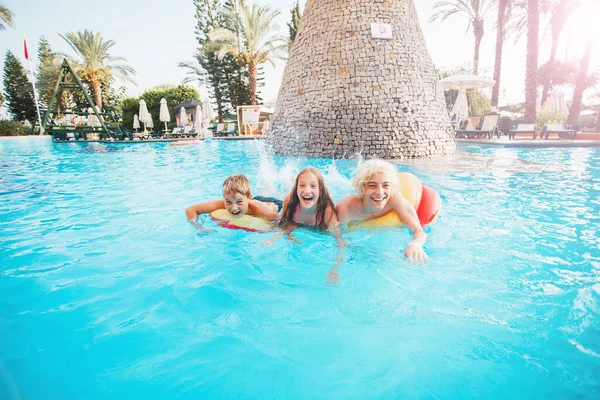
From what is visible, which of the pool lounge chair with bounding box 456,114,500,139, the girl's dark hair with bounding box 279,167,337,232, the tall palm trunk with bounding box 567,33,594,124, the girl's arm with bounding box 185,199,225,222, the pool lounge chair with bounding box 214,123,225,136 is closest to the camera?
the girl's dark hair with bounding box 279,167,337,232

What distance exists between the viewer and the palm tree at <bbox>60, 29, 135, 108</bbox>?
86.7ft

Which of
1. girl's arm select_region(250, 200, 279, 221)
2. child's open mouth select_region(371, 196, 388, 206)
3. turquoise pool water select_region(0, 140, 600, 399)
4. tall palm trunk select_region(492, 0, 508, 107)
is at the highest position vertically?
tall palm trunk select_region(492, 0, 508, 107)

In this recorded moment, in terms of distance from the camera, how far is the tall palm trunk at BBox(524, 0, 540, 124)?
13320 millimetres

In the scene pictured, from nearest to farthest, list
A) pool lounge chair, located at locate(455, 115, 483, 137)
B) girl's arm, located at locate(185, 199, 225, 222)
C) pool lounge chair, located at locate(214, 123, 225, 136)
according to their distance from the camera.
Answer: girl's arm, located at locate(185, 199, 225, 222)
pool lounge chair, located at locate(455, 115, 483, 137)
pool lounge chair, located at locate(214, 123, 225, 136)

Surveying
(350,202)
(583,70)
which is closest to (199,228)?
(350,202)

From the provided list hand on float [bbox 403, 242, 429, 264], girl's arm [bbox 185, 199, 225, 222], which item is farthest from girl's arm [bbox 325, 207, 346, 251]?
girl's arm [bbox 185, 199, 225, 222]

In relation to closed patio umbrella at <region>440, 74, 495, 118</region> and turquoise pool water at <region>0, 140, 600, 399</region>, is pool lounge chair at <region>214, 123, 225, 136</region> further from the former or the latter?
turquoise pool water at <region>0, 140, 600, 399</region>

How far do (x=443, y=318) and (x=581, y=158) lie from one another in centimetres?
1023

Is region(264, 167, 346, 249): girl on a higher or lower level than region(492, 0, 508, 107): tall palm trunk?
lower

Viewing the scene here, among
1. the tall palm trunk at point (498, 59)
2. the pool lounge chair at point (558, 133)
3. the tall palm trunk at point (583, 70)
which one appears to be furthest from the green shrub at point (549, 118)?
the pool lounge chair at point (558, 133)

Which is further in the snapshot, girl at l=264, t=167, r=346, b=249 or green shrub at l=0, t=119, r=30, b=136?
green shrub at l=0, t=119, r=30, b=136

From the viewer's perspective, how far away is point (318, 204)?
3494 mm

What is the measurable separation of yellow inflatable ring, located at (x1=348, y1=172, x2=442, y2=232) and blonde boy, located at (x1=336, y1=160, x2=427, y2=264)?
0.07m

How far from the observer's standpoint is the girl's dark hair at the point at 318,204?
3340 mm
